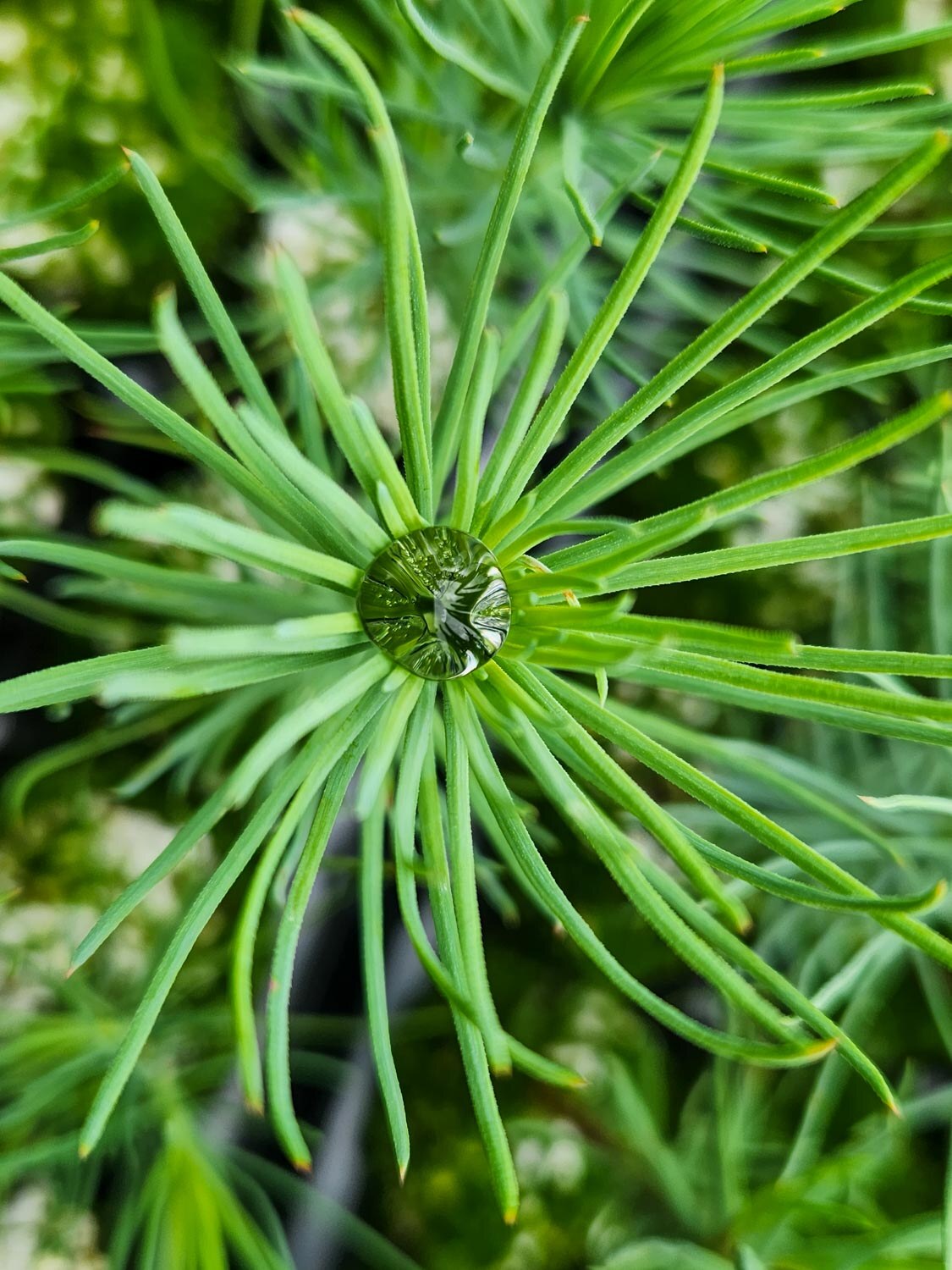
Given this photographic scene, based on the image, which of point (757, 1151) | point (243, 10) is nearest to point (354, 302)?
point (243, 10)

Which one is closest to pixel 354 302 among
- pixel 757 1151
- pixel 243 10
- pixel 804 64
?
pixel 243 10

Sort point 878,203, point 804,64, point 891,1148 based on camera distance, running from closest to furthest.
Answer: point 878,203
point 804,64
point 891,1148

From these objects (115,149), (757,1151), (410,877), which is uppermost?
(115,149)

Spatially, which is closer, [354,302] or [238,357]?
[238,357]

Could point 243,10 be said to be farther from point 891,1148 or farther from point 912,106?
point 891,1148

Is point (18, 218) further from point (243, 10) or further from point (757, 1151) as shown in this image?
point (757, 1151)

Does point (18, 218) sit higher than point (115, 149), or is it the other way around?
point (115, 149)

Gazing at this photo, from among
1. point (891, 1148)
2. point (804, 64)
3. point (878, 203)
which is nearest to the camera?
point (878, 203)
